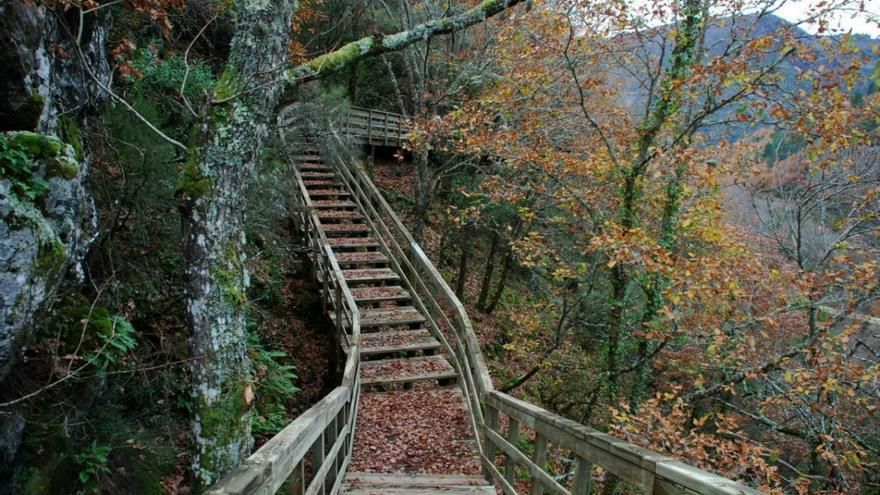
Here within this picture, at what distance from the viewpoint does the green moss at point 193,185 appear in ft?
11.5

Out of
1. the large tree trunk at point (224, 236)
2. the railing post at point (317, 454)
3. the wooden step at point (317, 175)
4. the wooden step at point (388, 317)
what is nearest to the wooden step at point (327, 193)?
the wooden step at point (317, 175)

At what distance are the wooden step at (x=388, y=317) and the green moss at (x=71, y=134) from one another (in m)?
4.94

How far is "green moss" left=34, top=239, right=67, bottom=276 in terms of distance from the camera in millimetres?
3422

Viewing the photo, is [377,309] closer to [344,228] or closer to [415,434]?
[344,228]

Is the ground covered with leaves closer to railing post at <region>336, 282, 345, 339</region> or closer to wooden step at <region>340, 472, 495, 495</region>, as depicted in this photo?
wooden step at <region>340, 472, 495, 495</region>

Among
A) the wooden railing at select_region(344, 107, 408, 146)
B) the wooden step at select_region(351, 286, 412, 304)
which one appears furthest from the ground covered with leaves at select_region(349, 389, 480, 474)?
the wooden railing at select_region(344, 107, 408, 146)

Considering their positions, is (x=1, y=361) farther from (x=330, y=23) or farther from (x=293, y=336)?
(x=330, y=23)

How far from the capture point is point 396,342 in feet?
26.8

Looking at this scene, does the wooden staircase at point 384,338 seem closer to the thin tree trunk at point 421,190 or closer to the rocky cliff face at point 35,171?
the thin tree trunk at point 421,190

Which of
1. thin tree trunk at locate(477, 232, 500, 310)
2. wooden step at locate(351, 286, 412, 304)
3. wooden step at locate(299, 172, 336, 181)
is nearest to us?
wooden step at locate(351, 286, 412, 304)

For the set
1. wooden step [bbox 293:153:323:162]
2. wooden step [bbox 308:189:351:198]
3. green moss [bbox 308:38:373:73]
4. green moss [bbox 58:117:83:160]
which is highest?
wooden step [bbox 293:153:323:162]

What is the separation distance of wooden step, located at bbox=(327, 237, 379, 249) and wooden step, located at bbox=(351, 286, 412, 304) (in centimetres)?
143

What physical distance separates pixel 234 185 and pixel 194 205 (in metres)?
0.32

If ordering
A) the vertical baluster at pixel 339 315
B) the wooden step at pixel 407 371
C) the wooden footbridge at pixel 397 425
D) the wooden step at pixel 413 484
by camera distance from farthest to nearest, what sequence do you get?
the vertical baluster at pixel 339 315, the wooden step at pixel 407 371, the wooden step at pixel 413 484, the wooden footbridge at pixel 397 425
